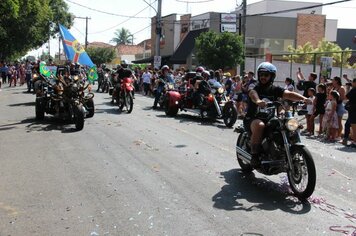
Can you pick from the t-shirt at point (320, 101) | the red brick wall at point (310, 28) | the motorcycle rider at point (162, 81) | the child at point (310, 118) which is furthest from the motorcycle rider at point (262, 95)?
the red brick wall at point (310, 28)

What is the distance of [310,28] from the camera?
50344 millimetres

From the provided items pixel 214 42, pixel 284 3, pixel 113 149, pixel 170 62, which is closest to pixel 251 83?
pixel 113 149

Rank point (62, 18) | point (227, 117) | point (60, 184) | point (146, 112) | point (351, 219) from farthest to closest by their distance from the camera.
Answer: point (62, 18)
point (146, 112)
point (227, 117)
point (60, 184)
point (351, 219)

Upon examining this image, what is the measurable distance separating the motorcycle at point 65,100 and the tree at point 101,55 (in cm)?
7222

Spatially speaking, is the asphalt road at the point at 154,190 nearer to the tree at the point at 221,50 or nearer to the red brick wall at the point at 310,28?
the tree at the point at 221,50

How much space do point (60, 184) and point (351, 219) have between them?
401 centimetres

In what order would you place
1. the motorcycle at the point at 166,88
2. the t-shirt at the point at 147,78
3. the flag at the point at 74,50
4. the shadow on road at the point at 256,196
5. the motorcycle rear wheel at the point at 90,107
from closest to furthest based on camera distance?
the shadow on road at the point at 256,196, the motorcycle rear wheel at the point at 90,107, the motorcycle at the point at 166,88, the flag at the point at 74,50, the t-shirt at the point at 147,78

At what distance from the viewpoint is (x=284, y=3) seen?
55.8 meters

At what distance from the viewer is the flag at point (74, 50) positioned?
785 inches

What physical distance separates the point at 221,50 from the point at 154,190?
26149mm

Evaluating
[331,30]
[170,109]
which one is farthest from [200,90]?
[331,30]

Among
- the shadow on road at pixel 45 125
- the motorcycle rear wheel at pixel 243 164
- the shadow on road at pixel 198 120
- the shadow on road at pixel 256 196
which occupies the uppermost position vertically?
the motorcycle rear wheel at pixel 243 164

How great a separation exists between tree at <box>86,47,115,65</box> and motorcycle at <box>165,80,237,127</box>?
7039 cm

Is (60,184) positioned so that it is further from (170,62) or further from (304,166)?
(170,62)
